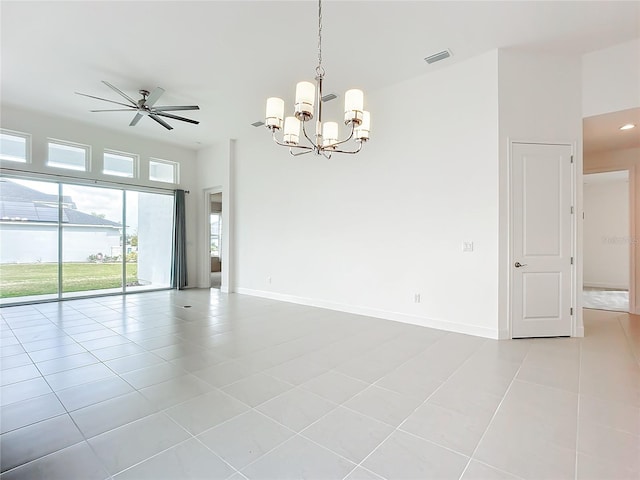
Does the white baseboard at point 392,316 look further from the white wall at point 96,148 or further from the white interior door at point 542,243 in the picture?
the white wall at point 96,148

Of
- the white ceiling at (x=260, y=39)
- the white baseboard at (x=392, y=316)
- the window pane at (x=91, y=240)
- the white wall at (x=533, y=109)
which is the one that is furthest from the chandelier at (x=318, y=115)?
the window pane at (x=91, y=240)

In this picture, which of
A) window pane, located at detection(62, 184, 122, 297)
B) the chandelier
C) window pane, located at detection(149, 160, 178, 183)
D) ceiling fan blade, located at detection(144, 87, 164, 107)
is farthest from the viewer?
window pane, located at detection(149, 160, 178, 183)

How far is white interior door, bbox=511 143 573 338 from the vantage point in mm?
3904

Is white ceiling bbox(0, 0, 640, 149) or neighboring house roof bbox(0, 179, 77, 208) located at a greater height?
white ceiling bbox(0, 0, 640, 149)

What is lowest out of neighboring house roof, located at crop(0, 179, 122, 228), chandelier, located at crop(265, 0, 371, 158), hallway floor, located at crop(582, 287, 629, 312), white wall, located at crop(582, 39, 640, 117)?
hallway floor, located at crop(582, 287, 629, 312)

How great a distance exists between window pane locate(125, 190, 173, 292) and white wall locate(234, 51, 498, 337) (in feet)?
11.1

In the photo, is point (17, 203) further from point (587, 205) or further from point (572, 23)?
point (587, 205)

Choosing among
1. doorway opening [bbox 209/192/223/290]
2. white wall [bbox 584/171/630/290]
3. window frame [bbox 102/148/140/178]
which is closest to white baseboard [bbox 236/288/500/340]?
doorway opening [bbox 209/192/223/290]

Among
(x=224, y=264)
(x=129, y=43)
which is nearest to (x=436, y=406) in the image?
(x=129, y=43)

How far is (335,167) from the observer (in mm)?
5414

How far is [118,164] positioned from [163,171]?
1021mm

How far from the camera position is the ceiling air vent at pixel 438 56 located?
12.7 ft

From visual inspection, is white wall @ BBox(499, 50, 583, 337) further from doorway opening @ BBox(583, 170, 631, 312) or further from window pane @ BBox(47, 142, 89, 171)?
window pane @ BBox(47, 142, 89, 171)

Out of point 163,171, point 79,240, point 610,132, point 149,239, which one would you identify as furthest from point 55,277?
point 610,132
